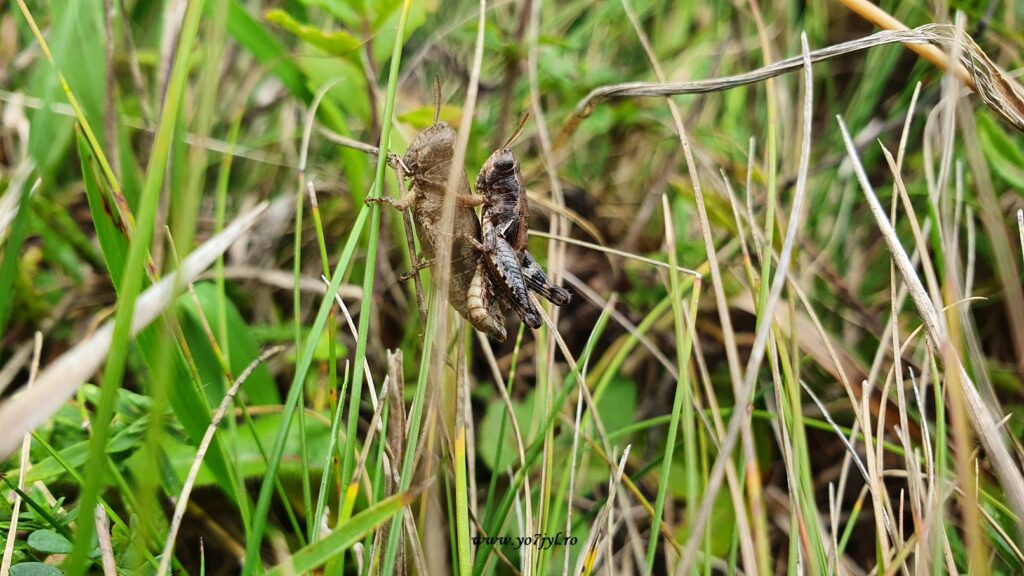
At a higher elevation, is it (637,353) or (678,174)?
(678,174)

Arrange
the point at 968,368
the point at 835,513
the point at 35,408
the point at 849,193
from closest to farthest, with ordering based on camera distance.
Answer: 1. the point at 35,408
2. the point at 835,513
3. the point at 968,368
4. the point at 849,193

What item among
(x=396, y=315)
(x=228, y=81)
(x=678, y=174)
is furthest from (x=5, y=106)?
(x=678, y=174)

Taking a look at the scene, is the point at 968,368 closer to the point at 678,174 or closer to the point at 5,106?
the point at 678,174

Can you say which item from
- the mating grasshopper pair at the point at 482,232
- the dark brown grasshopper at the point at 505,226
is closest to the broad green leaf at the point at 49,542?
the mating grasshopper pair at the point at 482,232

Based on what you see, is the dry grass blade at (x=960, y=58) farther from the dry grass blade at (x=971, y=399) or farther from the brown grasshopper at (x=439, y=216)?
the brown grasshopper at (x=439, y=216)

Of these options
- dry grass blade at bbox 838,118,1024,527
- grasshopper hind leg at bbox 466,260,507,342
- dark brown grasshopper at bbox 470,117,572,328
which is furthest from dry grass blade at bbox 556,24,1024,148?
grasshopper hind leg at bbox 466,260,507,342
